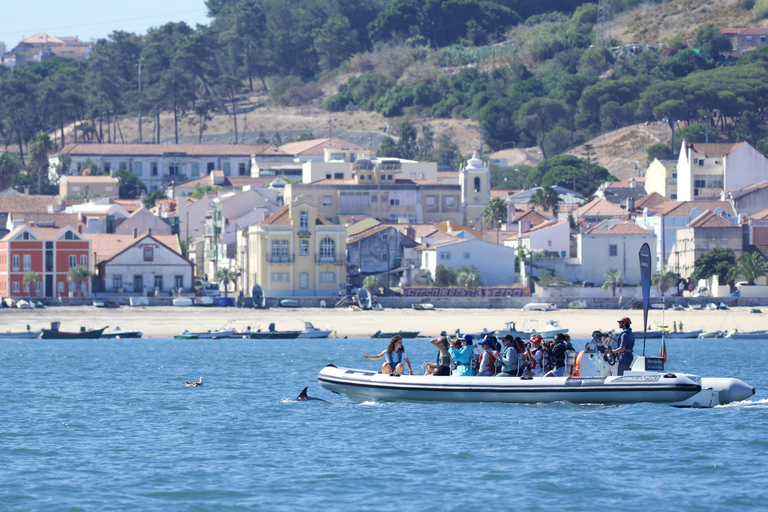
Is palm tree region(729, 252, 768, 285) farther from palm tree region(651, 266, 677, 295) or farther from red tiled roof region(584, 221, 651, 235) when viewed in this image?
red tiled roof region(584, 221, 651, 235)

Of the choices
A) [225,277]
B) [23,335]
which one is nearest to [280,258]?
[225,277]

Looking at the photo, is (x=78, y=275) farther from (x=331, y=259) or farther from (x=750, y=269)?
(x=750, y=269)

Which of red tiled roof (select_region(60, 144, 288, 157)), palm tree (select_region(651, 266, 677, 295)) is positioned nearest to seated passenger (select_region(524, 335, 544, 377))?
palm tree (select_region(651, 266, 677, 295))

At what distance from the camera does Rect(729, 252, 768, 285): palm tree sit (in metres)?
77.4

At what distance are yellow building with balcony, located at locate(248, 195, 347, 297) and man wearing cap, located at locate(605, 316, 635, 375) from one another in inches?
2055

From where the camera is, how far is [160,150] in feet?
465

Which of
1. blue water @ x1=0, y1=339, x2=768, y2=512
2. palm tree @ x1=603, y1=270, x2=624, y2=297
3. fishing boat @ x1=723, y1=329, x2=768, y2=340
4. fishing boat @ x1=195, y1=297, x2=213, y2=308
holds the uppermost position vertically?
palm tree @ x1=603, y1=270, x2=624, y2=297

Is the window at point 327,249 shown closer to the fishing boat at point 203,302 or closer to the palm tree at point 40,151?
the fishing boat at point 203,302

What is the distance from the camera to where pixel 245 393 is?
3612 centimetres

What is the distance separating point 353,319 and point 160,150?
3052 inches

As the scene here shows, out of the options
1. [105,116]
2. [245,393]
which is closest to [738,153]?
[245,393]

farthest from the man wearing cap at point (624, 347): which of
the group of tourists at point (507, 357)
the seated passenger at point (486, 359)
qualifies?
the seated passenger at point (486, 359)

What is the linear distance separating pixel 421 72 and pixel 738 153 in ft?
279

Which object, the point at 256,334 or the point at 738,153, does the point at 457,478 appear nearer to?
the point at 256,334
